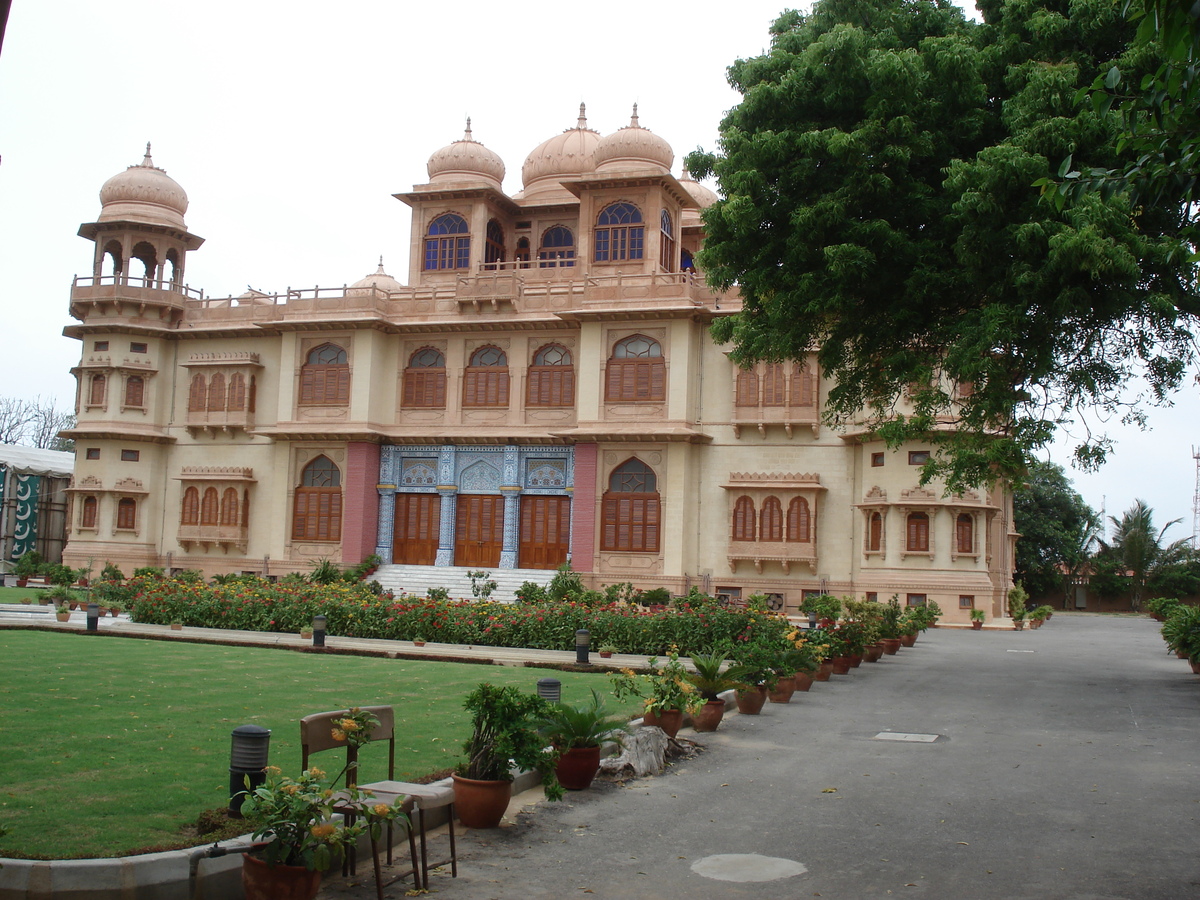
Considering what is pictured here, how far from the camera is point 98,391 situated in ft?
113

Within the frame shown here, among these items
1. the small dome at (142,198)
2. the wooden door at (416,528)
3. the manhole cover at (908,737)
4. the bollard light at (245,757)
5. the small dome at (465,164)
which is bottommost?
the manhole cover at (908,737)

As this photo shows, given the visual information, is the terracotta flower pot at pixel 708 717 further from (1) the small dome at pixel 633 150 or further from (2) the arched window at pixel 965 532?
(1) the small dome at pixel 633 150

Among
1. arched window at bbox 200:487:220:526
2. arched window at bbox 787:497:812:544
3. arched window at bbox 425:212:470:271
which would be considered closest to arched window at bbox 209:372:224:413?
arched window at bbox 200:487:220:526

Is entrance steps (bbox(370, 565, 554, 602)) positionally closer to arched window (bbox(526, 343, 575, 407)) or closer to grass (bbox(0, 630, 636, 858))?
arched window (bbox(526, 343, 575, 407))

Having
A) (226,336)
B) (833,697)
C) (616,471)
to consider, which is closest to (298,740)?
(833,697)

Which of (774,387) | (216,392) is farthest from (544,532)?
(216,392)

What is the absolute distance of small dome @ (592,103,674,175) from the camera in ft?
107

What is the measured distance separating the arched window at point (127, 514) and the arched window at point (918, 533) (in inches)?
931

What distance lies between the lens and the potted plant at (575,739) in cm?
857

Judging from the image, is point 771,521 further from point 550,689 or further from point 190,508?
point 550,689

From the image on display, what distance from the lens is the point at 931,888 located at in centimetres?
631

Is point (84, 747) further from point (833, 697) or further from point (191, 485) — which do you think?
point (191, 485)

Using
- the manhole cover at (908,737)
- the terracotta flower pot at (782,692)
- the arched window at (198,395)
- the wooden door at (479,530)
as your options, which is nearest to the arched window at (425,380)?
the wooden door at (479,530)

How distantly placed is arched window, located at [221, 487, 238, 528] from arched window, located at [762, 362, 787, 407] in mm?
16627
